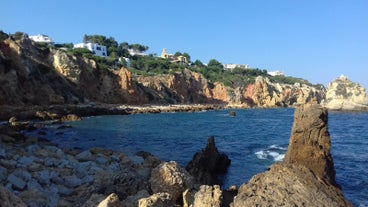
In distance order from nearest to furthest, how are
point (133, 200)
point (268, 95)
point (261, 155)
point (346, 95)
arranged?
point (133, 200) < point (261, 155) < point (346, 95) < point (268, 95)

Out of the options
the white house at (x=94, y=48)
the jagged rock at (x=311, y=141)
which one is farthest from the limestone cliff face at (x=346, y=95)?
the white house at (x=94, y=48)

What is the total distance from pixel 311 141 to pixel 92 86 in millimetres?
70725

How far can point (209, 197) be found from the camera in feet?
24.3

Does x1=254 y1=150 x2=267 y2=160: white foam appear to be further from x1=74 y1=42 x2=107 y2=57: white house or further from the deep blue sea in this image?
x1=74 y1=42 x2=107 y2=57: white house

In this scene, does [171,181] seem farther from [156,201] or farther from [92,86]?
[92,86]

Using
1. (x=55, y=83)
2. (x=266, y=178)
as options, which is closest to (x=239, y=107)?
(x=55, y=83)

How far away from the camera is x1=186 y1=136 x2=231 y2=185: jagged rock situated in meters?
17.4

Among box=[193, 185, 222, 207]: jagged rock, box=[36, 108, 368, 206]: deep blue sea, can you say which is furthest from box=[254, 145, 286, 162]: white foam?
box=[193, 185, 222, 207]: jagged rock

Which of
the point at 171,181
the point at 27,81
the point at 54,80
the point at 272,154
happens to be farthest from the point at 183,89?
the point at 171,181

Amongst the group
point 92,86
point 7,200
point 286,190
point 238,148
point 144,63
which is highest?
point 144,63

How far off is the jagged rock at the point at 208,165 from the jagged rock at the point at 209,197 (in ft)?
28.8

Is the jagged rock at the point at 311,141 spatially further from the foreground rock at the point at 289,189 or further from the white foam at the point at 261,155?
the white foam at the point at 261,155

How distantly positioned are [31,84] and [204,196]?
57.8m

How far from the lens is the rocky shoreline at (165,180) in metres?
6.02
